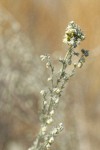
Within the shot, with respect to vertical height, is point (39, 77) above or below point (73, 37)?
above

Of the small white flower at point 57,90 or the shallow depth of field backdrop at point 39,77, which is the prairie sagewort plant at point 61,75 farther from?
the shallow depth of field backdrop at point 39,77

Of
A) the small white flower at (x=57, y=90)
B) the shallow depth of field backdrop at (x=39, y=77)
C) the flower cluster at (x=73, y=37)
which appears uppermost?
the shallow depth of field backdrop at (x=39, y=77)

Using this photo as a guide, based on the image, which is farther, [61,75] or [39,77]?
[39,77]

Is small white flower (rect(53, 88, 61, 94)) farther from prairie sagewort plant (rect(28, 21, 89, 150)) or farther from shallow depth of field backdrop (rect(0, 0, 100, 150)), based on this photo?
shallow depth of field backdrop (rect(0, 0, 100, 150))

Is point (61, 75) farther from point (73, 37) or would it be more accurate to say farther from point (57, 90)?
point (73, 37)

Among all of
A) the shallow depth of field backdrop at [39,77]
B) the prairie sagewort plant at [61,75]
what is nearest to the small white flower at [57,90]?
the prairie sagewort plant at [61,75]

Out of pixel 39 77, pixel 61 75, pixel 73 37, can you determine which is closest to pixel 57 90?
pixel 61 75

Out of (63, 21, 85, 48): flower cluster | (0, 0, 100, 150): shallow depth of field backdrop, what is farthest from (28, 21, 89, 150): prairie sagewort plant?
(0, 0, 100, 150): shallow depth of field backdrop

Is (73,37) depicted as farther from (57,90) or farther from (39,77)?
(39,77)

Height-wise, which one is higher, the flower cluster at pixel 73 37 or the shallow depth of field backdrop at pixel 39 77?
the shallow depth of field backdrop at pixel 39 77
